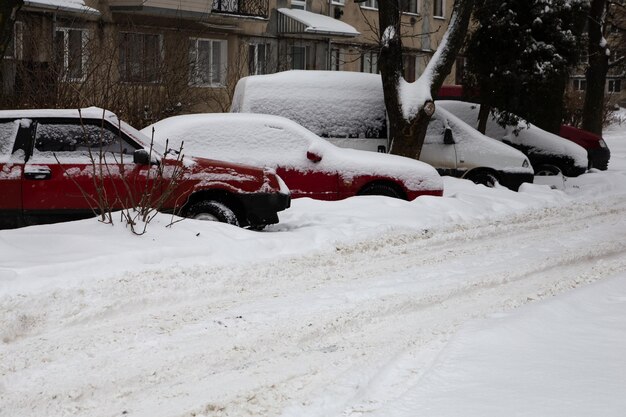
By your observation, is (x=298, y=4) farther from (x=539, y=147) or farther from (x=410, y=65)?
(x=539, y=147)

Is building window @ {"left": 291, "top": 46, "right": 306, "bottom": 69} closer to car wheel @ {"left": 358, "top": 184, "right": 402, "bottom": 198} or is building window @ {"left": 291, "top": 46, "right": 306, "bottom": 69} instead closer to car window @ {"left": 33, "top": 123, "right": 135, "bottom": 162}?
car wheel @ {"left": 358, "top": 184, "right": 402, "bottom": 198}

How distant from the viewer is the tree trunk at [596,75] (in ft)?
81.5

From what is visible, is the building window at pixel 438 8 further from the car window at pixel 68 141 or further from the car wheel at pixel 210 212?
the car window at pixel 68 141

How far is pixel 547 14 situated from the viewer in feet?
59.2

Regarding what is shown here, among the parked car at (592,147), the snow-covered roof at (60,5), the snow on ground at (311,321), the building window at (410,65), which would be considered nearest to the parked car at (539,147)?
the parked car at (592,147)

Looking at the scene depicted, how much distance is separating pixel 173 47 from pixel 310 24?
34.5 feet

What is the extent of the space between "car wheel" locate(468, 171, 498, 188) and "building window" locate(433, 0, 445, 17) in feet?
Answer: 84.0

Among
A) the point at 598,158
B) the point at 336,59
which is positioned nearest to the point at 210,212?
the point at 598,158

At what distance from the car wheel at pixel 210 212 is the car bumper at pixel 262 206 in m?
0.20

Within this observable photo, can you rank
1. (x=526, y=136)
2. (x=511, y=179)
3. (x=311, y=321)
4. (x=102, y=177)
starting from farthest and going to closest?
1. (x=526, y=136)
2. (x=511, y=179)
3. (x=102, y=177)
4. (x=311, y=321)

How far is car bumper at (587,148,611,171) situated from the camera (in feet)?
67.3

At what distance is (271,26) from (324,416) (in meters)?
28.0

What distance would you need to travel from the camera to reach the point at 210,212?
10000 mm

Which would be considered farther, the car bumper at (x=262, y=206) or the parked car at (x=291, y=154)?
the parked car at (x=291, y=154)
